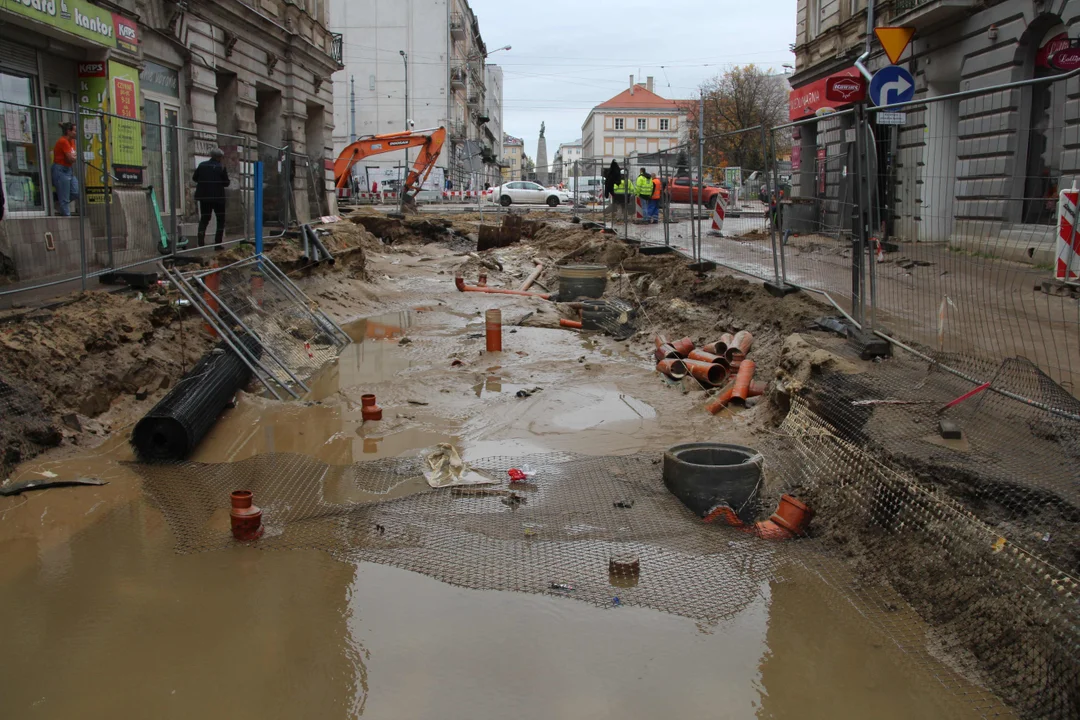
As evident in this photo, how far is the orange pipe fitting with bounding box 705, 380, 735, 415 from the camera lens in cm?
724

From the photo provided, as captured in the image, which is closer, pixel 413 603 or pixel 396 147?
pixel 413 603

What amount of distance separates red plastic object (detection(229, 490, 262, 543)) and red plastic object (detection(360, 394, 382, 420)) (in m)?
2.47

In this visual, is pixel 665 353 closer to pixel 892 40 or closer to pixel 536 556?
pixel 536 556

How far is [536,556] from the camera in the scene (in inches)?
177

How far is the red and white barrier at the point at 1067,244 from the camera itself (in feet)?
20.9

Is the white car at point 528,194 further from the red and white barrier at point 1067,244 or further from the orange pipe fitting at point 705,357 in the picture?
the red and white barrier at point 1067,244

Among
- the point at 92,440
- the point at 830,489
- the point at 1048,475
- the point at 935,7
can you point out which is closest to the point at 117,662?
the point at 92,440

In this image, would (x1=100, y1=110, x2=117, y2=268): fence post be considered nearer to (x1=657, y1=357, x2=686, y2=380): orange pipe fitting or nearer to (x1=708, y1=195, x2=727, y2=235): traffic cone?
(x1=657, y1=357, x2=686, y2=380): orange pipe fitting

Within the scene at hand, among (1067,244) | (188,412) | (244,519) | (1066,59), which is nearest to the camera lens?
(244,519)

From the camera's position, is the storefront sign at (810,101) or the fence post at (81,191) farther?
the storefront sign at (810,101)

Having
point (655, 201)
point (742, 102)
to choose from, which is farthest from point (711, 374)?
point (742, 102)

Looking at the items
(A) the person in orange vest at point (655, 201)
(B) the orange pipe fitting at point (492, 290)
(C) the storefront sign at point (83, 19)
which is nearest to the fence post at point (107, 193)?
(C) the storefront sign at point (83, 19)

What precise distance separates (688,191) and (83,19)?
381 inches

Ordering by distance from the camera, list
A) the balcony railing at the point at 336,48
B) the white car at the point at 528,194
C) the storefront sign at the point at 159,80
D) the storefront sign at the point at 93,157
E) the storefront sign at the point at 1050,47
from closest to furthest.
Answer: the storefront sign at the point at 93,157 < the storefront sign at the point at 1050,47 < the storefront sign at the point at 159,80 < the balcony railing at the point at 336,48 < the white car at the point at 528,194
